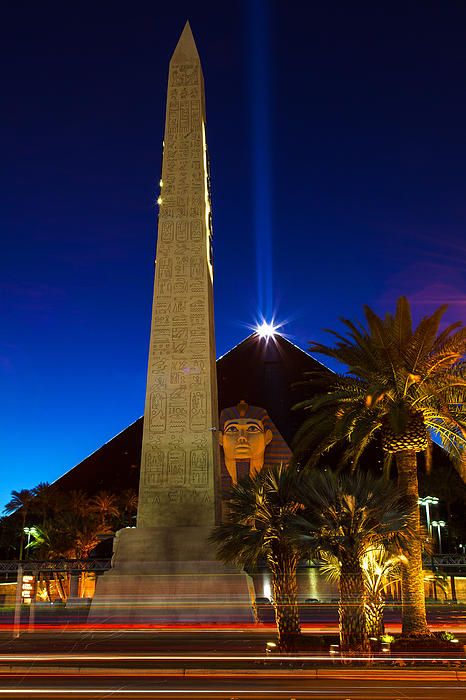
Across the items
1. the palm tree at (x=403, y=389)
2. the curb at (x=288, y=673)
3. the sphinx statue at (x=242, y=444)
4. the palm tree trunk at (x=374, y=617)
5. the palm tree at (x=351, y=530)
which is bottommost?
the curb at (x=288, y=673)

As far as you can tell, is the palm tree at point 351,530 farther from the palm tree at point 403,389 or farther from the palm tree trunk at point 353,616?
the palm tree at point 403,389

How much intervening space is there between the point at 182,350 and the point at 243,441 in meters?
15.0

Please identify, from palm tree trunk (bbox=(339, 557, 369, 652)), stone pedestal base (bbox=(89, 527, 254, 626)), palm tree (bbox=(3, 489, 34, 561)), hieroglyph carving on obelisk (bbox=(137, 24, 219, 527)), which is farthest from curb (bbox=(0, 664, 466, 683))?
palm tree (bbox=(3, 489, 34, 561))

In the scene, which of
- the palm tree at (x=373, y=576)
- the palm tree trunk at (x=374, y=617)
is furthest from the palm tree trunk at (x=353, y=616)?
the palm tree trunk at (x=374, y=617)

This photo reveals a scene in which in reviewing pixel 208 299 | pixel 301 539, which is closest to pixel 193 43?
pixel 208 299

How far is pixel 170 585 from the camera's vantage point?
46.6 ft

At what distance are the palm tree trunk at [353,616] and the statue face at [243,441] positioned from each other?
833 inches

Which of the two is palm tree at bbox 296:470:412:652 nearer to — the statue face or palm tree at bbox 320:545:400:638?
palm tree at bbox 320:545:400:638

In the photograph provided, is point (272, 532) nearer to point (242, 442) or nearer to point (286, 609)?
point (286, 609)

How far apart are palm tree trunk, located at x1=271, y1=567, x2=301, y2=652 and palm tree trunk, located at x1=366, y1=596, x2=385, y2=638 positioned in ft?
3.14

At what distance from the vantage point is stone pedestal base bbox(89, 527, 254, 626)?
541 inches

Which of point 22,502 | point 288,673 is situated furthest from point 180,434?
point 22,502

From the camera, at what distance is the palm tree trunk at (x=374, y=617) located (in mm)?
9602

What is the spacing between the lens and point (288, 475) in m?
10.6
